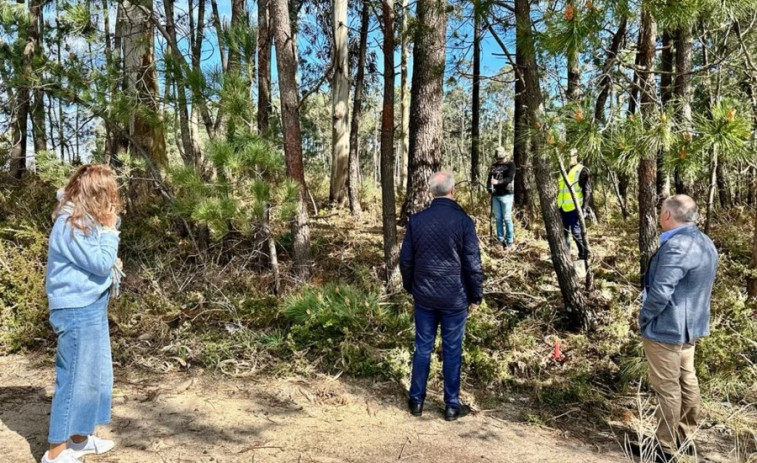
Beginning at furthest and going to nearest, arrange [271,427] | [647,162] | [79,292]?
[647,162] → [271,427] → [79,292]

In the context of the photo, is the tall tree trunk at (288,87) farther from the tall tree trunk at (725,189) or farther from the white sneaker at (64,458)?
the tall tree trunk at (725,189)

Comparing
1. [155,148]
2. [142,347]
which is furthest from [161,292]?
[155,148]

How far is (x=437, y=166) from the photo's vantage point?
6.29 metres

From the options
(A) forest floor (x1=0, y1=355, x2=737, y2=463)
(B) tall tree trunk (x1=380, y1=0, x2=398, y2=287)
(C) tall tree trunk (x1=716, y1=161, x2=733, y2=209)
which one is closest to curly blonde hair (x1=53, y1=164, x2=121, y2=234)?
(A) forest floor (x1=0, y1=355, x2=737, y2=463)

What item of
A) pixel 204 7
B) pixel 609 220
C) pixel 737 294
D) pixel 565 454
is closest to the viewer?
pixel 565 454

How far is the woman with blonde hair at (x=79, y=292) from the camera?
2.74 metres

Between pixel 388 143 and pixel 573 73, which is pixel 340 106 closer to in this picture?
pixel 388 143

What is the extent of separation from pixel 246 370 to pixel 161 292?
5.85ft

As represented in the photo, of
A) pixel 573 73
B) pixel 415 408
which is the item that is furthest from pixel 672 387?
pixel 573 73

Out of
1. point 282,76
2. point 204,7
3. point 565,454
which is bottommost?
point 565,454

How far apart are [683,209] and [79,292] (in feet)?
12.2

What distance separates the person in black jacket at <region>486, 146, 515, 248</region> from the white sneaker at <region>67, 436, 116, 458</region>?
5.48 m

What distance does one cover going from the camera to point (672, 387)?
3314 mm

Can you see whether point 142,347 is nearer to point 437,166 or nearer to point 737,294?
Result: point 437,166
